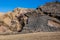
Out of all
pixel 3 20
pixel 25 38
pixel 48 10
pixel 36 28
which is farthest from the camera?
pixel 3 20

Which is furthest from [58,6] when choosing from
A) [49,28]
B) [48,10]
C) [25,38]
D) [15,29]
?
[25,38]

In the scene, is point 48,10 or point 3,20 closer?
point 48,10

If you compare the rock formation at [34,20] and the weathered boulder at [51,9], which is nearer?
the rock formation at [34,20]

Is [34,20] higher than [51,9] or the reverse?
the reverse

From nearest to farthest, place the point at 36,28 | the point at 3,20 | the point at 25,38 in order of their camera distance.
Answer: the point at 25,38
the point at 36,28
the point at 3,20

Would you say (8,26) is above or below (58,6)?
below

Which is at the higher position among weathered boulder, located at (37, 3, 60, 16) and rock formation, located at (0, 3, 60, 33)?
weathered boulder, located at (37, 3, 60, 16)

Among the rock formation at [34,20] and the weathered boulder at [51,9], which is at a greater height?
the weathered boulder at [51,9]

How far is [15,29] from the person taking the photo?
23703mm

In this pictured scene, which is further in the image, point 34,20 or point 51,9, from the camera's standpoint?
point 51,9

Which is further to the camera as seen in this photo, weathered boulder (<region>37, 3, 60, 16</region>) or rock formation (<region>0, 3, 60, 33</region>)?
weathered boulder (<region>37, 3, 60, 16</region>)

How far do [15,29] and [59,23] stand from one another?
5483 millimetres

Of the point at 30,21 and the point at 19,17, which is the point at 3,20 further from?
the point at 30,21

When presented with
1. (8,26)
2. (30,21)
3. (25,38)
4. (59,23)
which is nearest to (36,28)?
(30,21)
